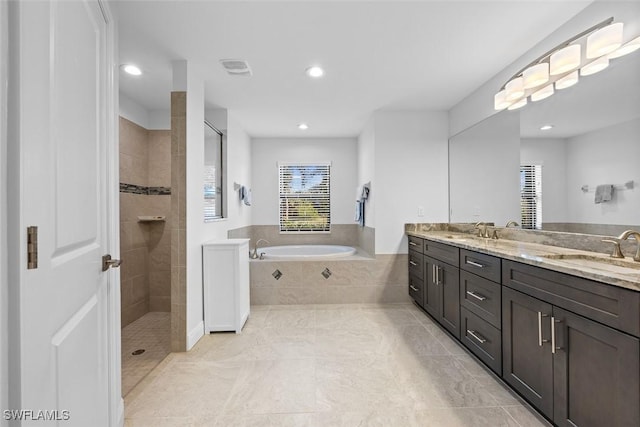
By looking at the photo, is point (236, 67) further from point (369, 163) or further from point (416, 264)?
point (416, 264)

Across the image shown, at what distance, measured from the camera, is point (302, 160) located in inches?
209

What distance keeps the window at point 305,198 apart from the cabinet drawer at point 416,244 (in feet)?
5.96

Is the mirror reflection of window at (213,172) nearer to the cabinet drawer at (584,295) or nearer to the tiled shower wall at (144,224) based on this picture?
the tiled shower wall at (144,224)

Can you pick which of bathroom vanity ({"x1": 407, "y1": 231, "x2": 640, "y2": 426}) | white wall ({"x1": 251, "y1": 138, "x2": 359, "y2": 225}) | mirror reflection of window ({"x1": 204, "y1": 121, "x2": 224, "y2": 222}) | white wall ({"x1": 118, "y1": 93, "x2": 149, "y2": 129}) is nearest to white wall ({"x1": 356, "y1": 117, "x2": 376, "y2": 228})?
white wall ({"x1": 251, "y1": 138, "x2": 359, "y2": 225})

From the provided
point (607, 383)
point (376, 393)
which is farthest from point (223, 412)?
point (607, 383)

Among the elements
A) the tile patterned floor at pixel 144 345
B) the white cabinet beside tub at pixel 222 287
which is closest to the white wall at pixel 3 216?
the tile patterned floor at pixel 144 345

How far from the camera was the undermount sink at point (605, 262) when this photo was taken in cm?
148

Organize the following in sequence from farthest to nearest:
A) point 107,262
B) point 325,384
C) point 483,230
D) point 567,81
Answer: point 483,230, point 567,81, point 325,384, point 107,262

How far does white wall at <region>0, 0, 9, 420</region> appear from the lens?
66 cm

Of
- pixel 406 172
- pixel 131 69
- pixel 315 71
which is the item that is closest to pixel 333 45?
pixel 315 71

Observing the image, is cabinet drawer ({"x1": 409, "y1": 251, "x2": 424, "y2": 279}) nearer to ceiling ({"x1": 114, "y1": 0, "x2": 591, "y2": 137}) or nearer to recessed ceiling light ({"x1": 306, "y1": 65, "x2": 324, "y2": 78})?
ceiling ({"x1": 114, "y1": 0, "x2": 591, "y2": 137})

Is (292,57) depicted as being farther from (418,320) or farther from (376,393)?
(418,320)

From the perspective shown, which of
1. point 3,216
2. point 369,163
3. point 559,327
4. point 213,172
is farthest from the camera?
point 369,163

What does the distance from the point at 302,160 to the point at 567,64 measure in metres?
3.78
